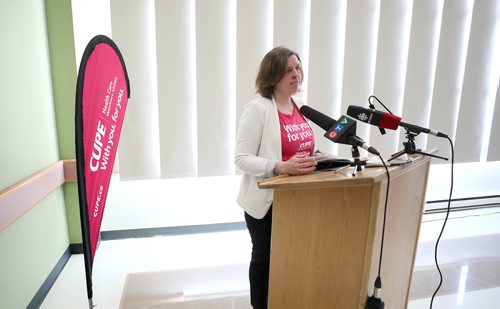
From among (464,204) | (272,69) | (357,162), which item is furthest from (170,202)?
(464,204)

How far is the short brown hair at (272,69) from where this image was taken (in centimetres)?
144

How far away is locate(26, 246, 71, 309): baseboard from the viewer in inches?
71.4

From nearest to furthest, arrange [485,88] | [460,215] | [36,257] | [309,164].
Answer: [309,164] → [36,257] → [485,88] → [460,215]

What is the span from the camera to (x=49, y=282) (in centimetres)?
200

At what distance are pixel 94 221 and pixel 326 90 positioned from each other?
1.83 metres

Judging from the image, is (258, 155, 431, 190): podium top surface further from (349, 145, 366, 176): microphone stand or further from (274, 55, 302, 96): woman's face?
(274, 55, 302, 96): woman's face

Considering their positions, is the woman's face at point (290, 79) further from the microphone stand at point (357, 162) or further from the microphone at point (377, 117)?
the microphone stand at point (357, 162)

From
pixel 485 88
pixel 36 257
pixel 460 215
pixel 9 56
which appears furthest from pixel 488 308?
pixel 9 56

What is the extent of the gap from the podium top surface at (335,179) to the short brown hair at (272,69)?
51 centimetres

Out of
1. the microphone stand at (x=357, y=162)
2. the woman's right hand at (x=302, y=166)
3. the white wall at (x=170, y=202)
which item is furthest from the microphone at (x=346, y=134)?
the white wall at (x=170, y=202)

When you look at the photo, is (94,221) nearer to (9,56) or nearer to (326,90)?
(9,56)

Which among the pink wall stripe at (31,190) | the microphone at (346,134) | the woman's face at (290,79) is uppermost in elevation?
the woman's face at (290,79)

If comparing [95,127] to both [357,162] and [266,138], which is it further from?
[357,162]

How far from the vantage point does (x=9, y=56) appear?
1.60 meters
